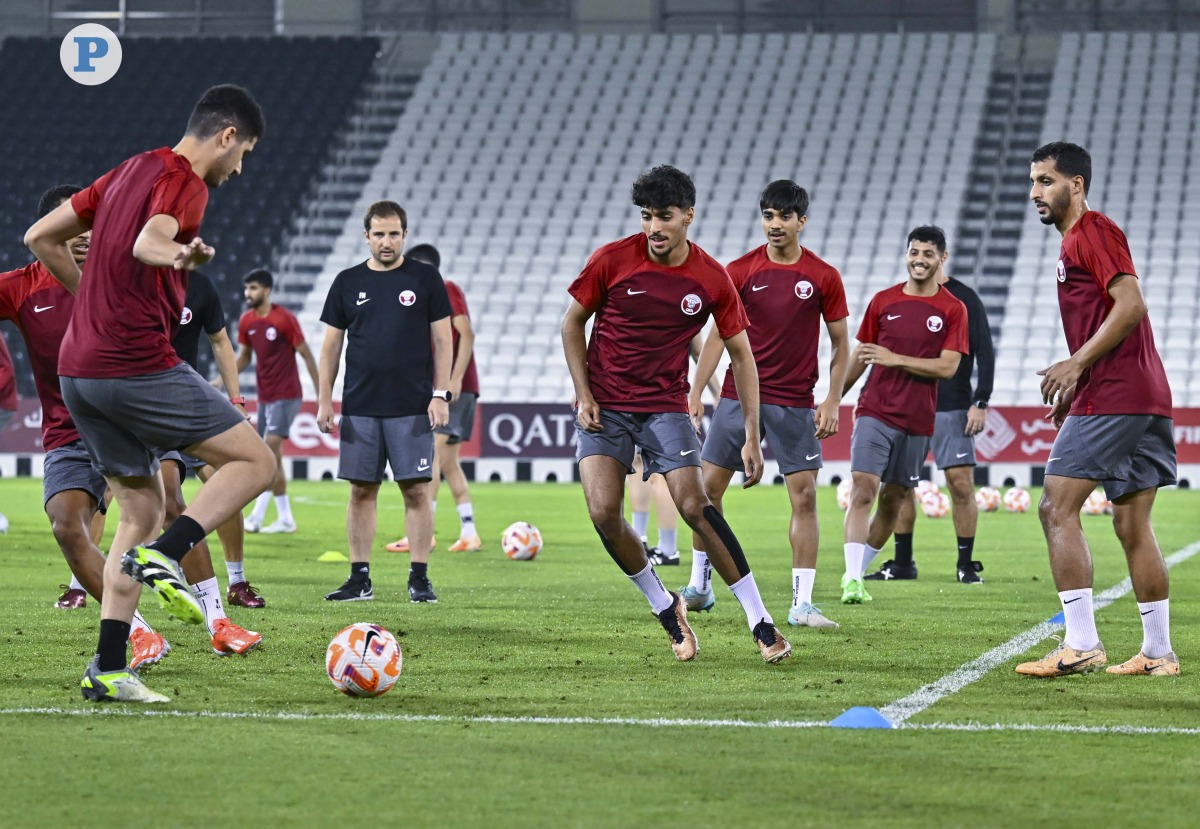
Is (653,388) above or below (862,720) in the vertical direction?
above

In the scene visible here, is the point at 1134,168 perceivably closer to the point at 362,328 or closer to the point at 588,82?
the point at 588,82

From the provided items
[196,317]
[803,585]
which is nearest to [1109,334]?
[803,585]

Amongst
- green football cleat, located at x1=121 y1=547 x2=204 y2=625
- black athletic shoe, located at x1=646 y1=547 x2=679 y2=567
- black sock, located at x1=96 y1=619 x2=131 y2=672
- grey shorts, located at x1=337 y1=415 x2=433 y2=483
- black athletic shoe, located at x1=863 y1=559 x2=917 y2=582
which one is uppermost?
grey shorts, located at x1=337 y1=415 x2=433 y2=483

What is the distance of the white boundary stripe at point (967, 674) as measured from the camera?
6.03 m

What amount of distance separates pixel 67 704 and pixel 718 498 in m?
3.91

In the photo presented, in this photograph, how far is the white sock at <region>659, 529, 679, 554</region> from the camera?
12.3m

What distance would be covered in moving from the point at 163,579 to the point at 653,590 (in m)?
2.54

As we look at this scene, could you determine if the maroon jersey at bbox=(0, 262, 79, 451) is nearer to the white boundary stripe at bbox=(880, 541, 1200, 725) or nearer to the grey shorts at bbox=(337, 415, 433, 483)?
the grey shorts at bbox=(337, 415, 433, 483)

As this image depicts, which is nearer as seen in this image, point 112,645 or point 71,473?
point 112,645

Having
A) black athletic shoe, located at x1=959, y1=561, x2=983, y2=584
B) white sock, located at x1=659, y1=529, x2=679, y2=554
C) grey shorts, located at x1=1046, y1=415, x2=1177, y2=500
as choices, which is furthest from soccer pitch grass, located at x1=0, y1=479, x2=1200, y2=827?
white sock, located at x1=659, y1=529, x2=679, y2=554

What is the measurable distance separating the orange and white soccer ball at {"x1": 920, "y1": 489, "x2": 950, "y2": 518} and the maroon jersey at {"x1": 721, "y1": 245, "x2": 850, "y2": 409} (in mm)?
9191

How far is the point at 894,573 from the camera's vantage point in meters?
11.7

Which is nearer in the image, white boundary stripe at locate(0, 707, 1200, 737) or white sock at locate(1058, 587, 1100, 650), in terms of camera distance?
white boundary stripe at locate(0, 707, 1200, 737)

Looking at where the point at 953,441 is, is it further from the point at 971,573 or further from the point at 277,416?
the point at 277,416
